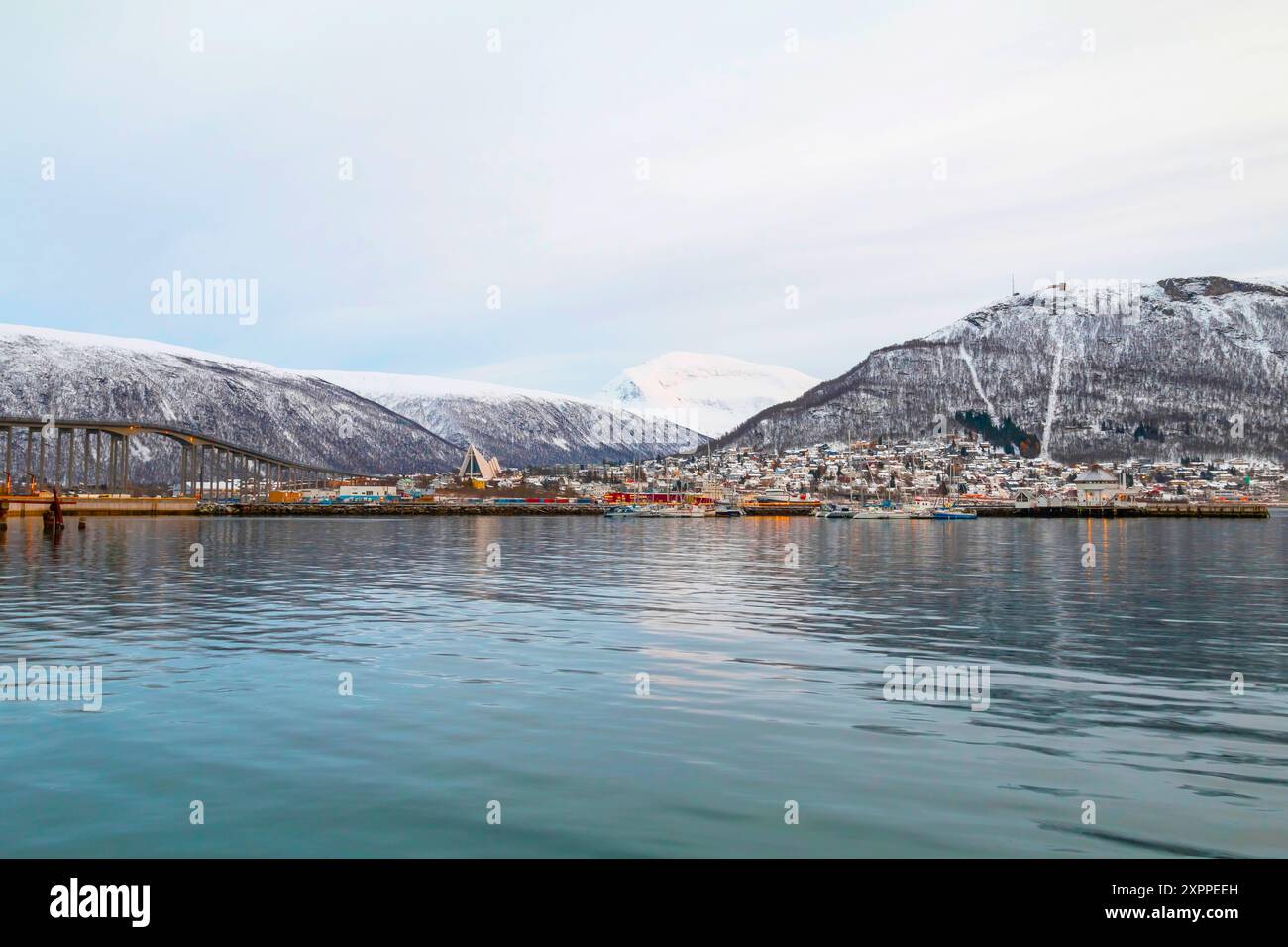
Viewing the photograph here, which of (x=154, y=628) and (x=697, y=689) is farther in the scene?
(x=154, y=628)

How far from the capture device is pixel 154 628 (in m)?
32.5

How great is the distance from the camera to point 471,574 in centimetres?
5794

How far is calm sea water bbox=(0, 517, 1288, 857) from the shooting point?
12523mm

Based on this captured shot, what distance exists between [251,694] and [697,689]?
915 cm

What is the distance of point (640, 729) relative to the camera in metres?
18.2

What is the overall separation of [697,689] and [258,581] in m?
36.1

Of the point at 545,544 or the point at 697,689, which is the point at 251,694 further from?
the point at 545,544

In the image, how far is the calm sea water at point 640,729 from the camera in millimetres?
12523
